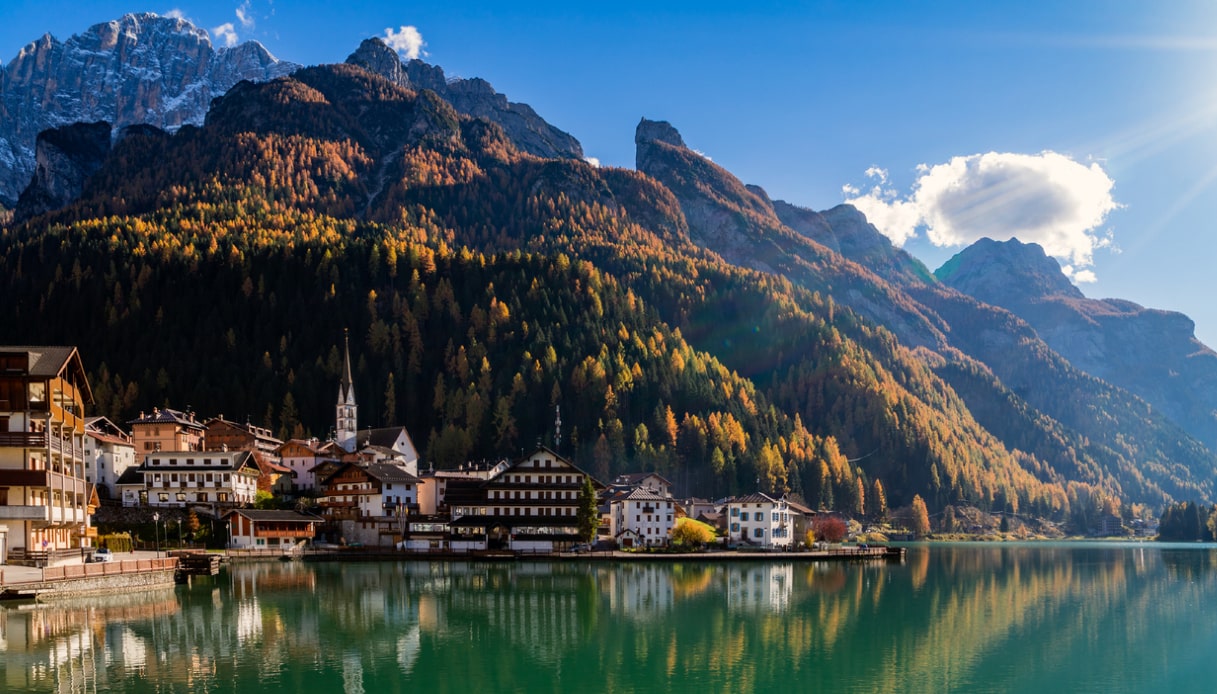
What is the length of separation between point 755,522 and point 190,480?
59.2 meters

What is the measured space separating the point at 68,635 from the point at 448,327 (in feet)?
440

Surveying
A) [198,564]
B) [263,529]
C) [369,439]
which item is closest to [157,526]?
[263,529]

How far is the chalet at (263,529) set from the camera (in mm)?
102500

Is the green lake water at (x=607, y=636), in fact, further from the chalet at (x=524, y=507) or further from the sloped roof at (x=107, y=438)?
the sloped roof at (x=107, y=438)

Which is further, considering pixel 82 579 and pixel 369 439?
pixel 369 439

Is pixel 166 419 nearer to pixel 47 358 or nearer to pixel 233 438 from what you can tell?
pixel 233 438

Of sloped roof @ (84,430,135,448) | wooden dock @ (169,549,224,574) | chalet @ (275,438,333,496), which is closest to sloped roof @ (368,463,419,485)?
chalet @ (275,438,333,496)

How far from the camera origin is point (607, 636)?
51.1 meters

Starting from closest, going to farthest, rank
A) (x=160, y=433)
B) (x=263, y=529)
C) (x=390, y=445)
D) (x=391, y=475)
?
(x=263, y=529)
(x=391, y=475)
(x=160, y=433)
(x=390, y=445)

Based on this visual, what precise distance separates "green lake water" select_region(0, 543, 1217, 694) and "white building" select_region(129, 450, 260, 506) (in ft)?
97.5

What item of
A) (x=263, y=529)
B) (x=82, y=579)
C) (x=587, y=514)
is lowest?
(x=263, y=529)

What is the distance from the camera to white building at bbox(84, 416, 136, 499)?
4299 inches

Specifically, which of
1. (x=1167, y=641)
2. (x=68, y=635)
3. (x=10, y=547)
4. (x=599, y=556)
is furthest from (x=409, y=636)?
(x=599, y=556)

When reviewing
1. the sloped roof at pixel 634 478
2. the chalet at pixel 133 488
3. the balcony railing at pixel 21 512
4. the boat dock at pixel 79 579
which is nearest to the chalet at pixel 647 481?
the sloped roof at pixel 634 478
